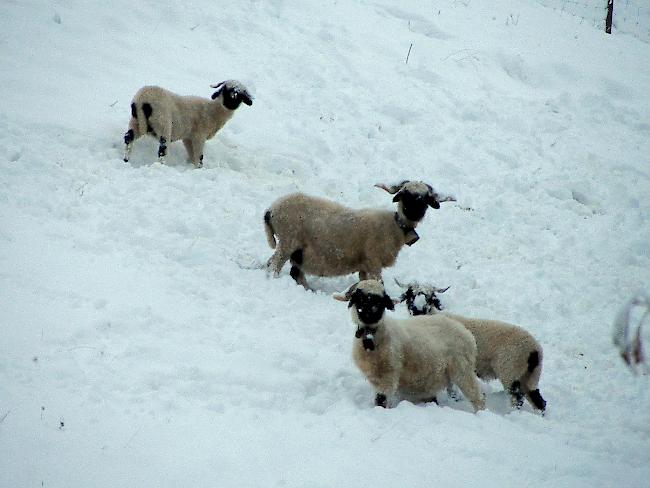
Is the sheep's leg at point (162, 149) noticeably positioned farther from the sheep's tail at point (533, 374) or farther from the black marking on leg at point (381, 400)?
the sheep's tail at point (533, 374)

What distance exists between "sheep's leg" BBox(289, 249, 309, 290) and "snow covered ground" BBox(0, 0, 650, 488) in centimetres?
40

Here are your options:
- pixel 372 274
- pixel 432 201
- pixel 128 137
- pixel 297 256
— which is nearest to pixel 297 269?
pixel 297 256

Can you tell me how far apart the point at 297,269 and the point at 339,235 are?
752 millimetres

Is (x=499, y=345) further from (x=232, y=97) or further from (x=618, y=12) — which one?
(x=618, y=12)

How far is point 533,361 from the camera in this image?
21.8 feet

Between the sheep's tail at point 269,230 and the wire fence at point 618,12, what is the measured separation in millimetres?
20480

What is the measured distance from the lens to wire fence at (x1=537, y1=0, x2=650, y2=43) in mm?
24391

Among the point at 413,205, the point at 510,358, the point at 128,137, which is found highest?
the point at 413,205

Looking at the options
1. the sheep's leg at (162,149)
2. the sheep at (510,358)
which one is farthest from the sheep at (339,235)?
the sheep's leg at (162,149)

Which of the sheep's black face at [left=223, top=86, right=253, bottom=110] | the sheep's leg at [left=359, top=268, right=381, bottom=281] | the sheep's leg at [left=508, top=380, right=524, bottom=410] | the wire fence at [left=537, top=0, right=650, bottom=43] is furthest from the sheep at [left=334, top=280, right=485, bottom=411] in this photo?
the wire fence at [left=537, top=0, right=650, bottom=43]

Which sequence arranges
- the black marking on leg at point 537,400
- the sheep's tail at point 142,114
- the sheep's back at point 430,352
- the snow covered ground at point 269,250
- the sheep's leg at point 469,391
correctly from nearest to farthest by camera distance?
1. the snow covered ground at point 269,250
2. the sheep's back at point 430,352
3. the sheep's leg at point 469,391
4. the black marking on leg at point 537,400
5. the sheep's tail at point 142,114

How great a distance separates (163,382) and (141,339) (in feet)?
2.27

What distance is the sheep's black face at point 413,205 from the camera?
26.8 feet

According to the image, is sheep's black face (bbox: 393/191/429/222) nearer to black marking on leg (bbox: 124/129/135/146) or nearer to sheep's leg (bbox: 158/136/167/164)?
sheep's leg (bbox: 158/136/167/164)
